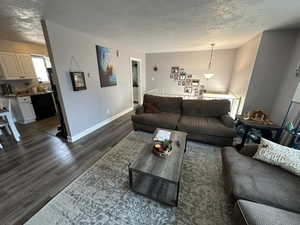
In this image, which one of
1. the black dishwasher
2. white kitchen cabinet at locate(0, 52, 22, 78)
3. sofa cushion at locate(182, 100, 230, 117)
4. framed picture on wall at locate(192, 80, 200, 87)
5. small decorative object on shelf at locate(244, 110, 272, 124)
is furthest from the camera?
framed picture on wall at locate(192, 80, 200, 87)

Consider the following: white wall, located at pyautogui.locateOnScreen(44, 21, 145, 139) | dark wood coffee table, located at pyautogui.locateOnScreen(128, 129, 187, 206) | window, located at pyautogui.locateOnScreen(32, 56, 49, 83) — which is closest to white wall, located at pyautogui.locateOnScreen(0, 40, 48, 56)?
window, located at pyautogui.locateOnScreen(32, 56, 49, 83)

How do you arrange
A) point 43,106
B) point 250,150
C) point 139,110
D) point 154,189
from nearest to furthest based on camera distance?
point 154,189
point 250,150
point 139,110
point 43,106

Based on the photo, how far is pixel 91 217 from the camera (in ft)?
4.36

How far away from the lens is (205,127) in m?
2.50

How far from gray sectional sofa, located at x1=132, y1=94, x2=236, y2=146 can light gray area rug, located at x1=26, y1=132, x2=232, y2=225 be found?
65 centimetres

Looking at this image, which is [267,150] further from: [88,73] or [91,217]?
[88,73]

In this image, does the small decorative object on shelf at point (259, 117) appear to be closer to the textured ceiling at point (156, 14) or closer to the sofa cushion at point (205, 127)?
the sofa cushion at point (205, 127)

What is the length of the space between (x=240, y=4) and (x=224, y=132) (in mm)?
1984

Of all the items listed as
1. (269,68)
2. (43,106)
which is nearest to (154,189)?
(269,68)

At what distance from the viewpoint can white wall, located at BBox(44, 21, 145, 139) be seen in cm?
235

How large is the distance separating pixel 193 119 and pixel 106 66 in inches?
109

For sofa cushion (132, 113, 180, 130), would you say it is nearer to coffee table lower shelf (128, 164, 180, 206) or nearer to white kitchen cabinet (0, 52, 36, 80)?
coffee table lower shelf (128, 164, 180, 206)

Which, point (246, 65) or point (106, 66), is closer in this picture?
point (246, 65)

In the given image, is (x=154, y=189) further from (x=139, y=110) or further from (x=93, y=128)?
(x=93, y=128)
